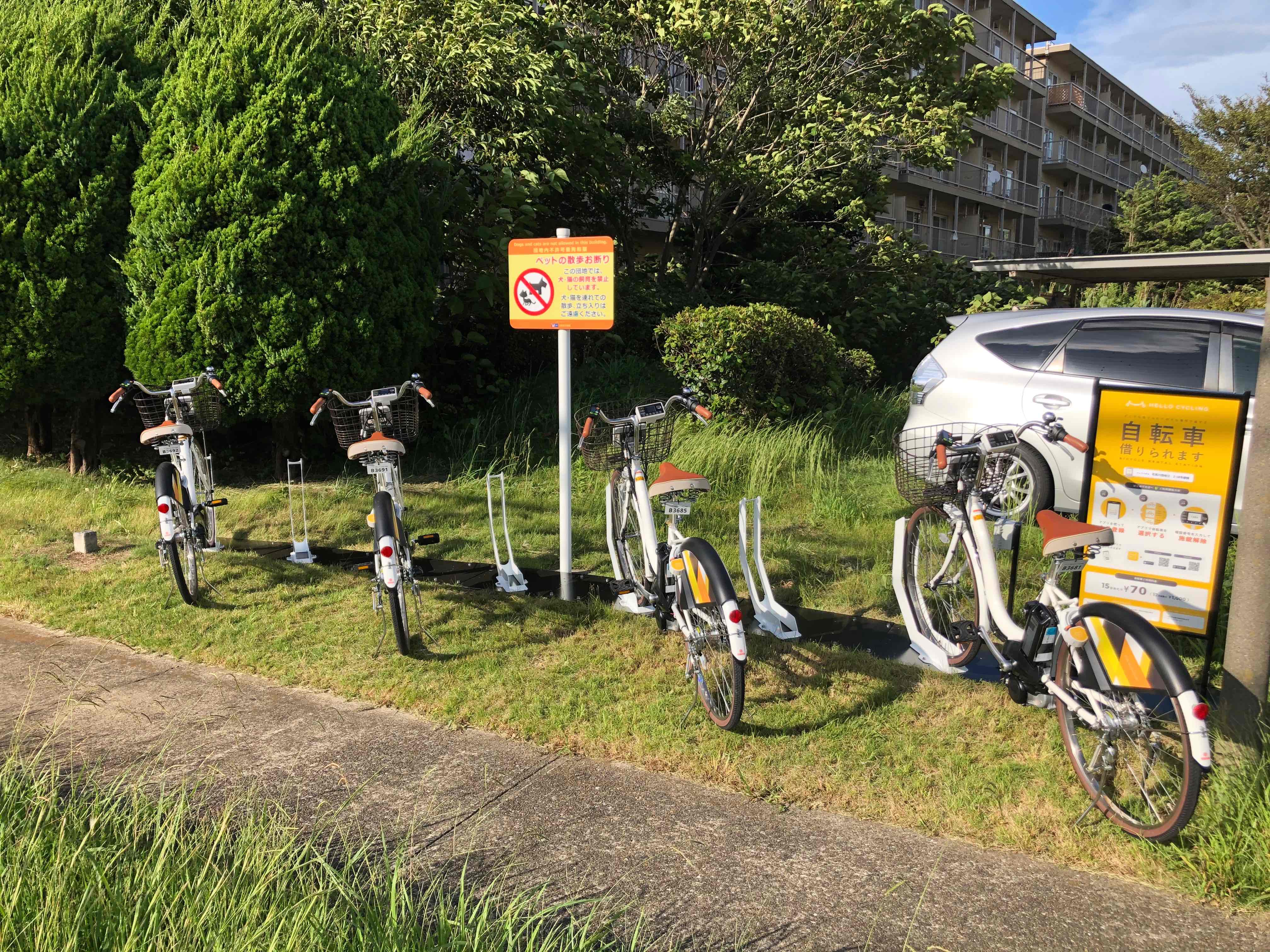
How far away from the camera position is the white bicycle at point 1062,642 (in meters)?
3.02

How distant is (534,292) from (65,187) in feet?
16.6

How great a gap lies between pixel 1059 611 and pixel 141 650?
4.47 metres

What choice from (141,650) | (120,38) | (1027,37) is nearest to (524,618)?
(141,650)

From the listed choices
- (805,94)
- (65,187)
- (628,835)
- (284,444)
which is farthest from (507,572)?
(805,94)

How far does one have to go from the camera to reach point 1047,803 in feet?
11.0

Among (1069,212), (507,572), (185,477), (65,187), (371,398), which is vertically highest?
(1069,212)

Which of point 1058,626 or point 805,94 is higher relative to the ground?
point 805,94

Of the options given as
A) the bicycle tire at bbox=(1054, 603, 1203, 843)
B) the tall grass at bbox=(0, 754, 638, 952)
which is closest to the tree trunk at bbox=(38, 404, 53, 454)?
the tall grass at bbox=(0, 754, 638, 952)

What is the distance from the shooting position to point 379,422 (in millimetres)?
5637

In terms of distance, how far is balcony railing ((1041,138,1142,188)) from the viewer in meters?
37.8

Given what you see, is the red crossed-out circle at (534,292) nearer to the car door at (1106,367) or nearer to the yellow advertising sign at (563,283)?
the yellow advertising sign at (563,283)

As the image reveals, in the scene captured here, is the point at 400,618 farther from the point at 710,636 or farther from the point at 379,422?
the point at 710,636

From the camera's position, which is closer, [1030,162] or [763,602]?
[763,602]

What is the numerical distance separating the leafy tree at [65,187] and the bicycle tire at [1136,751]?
8.03 meters
